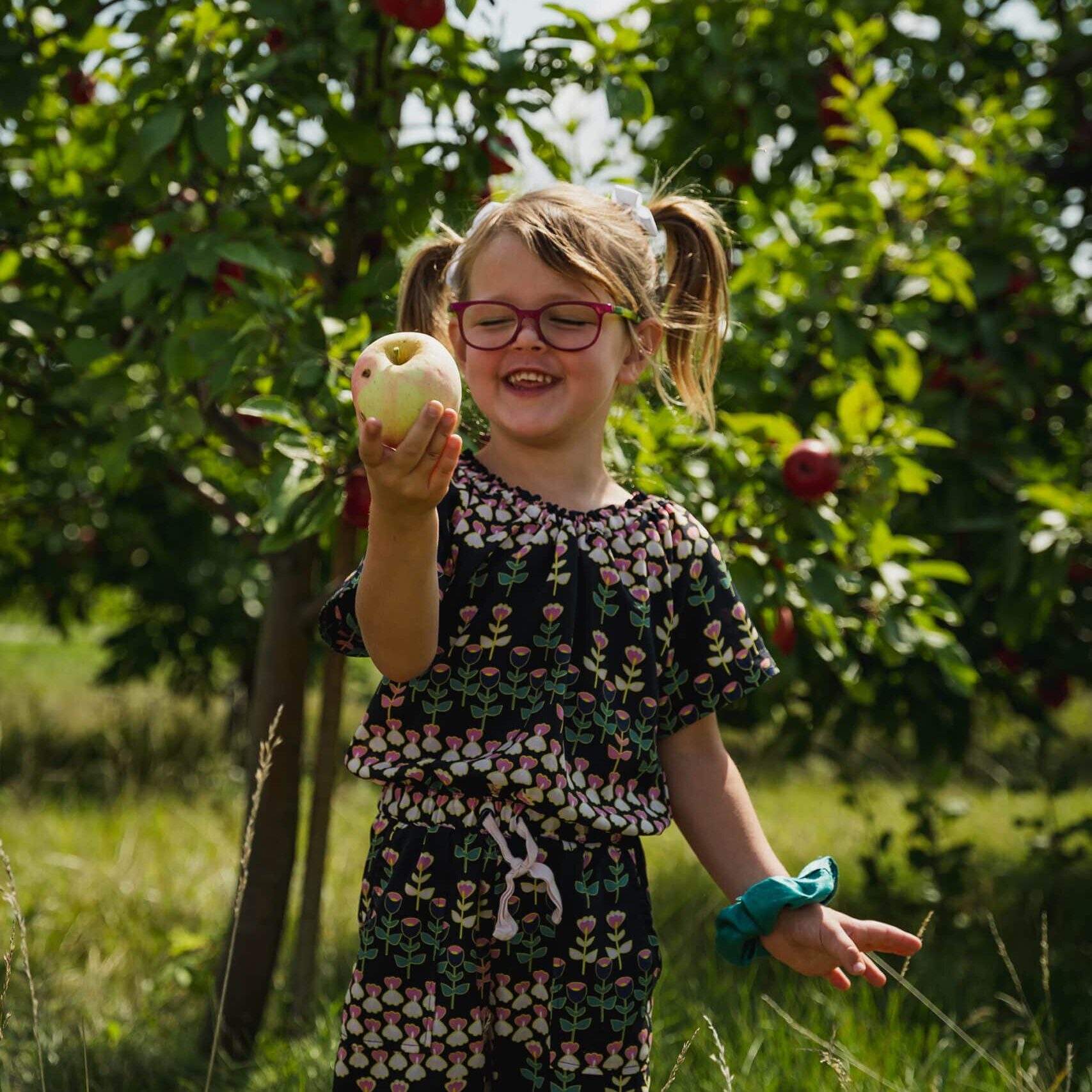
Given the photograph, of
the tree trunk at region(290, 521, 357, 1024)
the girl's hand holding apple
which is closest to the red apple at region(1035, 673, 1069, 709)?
the tree trunk at region(290, 521, 357, 1024)

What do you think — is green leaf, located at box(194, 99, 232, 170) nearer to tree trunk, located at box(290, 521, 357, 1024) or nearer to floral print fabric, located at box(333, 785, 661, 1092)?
tree trunk, located at box(290, 521, 357, 1024)

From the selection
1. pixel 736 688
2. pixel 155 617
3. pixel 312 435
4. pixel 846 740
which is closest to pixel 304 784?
pixel 155 617

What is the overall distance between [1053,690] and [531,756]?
292 cm

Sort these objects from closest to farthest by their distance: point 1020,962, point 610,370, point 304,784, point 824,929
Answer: point 824,929 → point 610,370 → point 1020,962 → point 304,784

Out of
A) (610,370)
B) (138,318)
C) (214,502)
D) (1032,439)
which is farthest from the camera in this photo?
(1032,439)

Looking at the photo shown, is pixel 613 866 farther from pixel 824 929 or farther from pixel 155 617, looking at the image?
pixel 155 617

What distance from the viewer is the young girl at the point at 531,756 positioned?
1.31 meters

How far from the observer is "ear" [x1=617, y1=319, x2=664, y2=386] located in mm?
1554

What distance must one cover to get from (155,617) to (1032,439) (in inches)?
157

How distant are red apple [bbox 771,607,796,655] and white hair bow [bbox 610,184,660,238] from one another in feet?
2.69

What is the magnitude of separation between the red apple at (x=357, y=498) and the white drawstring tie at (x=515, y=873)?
0.86 meters

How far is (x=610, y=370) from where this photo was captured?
146 cm

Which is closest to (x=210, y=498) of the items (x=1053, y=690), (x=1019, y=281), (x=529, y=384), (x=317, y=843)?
(x=317, y=843)

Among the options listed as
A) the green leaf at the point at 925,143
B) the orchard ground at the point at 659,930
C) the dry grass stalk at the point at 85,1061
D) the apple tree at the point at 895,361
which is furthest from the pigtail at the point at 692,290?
the green leaf at the point at 925,143
